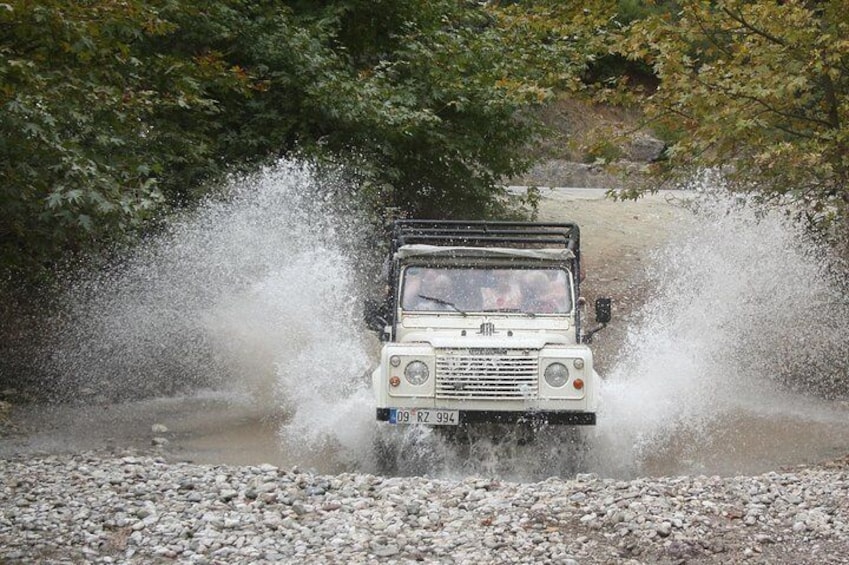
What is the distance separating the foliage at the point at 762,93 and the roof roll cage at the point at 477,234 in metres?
2.88

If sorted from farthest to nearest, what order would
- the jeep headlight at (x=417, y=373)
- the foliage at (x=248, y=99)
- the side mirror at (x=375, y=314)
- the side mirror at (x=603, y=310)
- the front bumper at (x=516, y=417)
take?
the side mirror at (x=375, y=314) → the side mirror at (x=603, y=310) → the foliage at (x=248, y=99) → the jeep headlight at (x=417, y=373) → the front bumper at (x=516, y=417)

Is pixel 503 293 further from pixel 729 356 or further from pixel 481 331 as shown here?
pixel 729 356

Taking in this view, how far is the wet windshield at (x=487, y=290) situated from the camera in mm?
11680

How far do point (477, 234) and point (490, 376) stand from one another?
2.17 meters

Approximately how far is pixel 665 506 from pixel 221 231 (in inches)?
430

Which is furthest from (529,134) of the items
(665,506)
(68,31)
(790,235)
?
(665,506)

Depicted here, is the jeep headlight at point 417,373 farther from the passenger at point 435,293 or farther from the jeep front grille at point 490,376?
the passenger at point 435,293

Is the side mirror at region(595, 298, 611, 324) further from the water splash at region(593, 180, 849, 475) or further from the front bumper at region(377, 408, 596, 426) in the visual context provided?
the front bumper at region(377, 408, 596, 426)

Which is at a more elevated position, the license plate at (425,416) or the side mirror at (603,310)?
the side mirror at (603,310)

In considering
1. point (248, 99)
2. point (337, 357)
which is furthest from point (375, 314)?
point (248, 99)

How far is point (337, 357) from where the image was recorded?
14727 mm

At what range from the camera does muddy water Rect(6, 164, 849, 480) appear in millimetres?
11938

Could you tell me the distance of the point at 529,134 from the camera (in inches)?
819

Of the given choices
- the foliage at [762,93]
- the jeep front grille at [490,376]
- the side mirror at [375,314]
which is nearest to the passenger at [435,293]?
the side mirror at [375,314]
